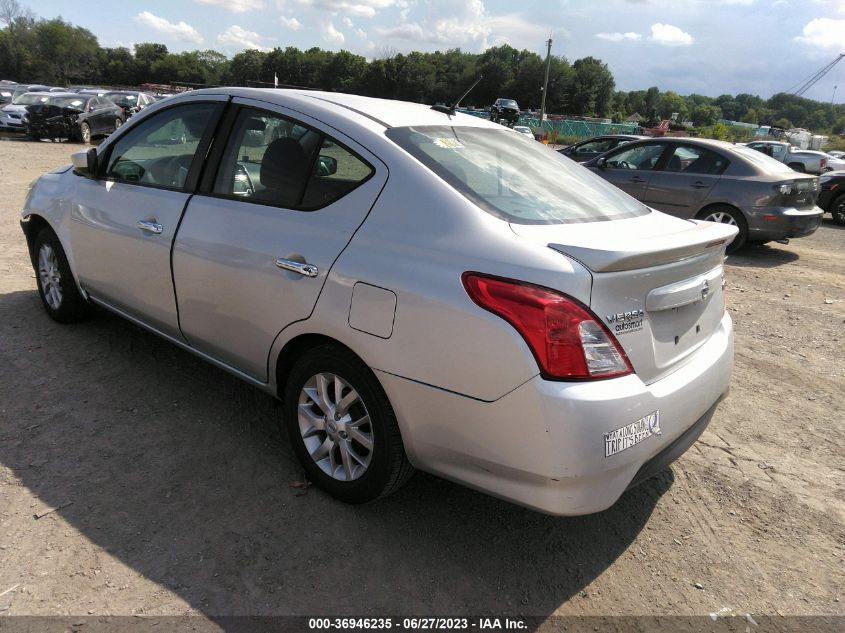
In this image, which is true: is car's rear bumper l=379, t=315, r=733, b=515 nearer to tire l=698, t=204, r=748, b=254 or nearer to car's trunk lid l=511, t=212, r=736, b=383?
car's trunk lid l=511, t=212, r=736, b=383

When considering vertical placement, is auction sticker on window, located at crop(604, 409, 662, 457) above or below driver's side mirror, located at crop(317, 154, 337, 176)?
below

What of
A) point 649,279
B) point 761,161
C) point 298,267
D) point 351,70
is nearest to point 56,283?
point 298,267

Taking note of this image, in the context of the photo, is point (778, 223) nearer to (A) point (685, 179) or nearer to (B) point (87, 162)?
(A) point (685, 179)

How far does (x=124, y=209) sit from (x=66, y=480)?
1.59 meters

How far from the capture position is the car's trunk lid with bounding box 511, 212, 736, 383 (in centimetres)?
219

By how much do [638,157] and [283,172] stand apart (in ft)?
26.0

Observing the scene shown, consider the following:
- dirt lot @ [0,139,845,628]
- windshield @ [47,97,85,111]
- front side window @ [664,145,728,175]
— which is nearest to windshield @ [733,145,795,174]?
front side window @ [664,145,728,175]

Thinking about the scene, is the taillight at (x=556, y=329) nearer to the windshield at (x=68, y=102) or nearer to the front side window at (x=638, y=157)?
the front side window at (x=638, y=157)

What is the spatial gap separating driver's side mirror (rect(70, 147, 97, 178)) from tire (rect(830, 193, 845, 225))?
14.0 metres

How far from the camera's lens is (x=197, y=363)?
424cm

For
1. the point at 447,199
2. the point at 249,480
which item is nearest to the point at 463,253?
the point at 447,199

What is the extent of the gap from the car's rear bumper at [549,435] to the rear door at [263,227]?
69 centimetres

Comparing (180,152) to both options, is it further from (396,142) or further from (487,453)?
(487,453)

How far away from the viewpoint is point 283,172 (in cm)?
297
